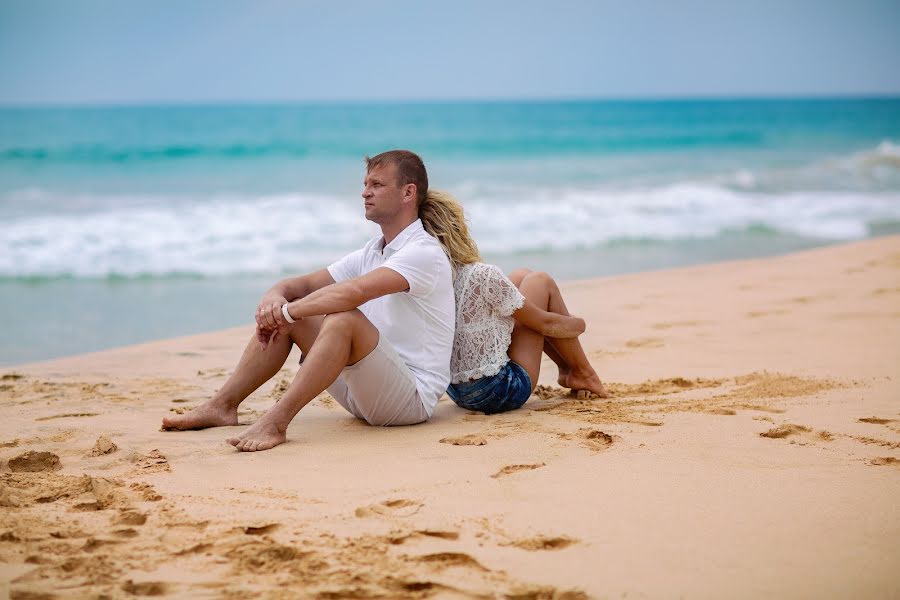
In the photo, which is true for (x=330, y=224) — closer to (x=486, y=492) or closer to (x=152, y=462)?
(x=152, y=462)

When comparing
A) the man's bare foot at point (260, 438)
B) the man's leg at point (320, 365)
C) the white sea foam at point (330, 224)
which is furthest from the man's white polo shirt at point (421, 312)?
the white sea foam at point (330, 224)

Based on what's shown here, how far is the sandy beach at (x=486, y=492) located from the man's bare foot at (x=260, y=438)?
6cm

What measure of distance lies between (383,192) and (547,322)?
3.40 ft

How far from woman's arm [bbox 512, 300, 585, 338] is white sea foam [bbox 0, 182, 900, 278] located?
641 centimetres

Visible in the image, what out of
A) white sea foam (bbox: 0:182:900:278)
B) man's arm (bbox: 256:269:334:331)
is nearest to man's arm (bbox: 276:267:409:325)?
man's arm (bbox: 256:269:334:331)

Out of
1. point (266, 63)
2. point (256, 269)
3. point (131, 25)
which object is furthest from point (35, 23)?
point (256, 269)

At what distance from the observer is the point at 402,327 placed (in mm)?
4039

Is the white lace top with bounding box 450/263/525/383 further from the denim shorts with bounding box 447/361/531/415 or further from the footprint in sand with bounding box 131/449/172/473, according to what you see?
the footprint in sand with bounding box 131/449/172/473

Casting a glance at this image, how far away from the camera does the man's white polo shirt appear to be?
153 inches

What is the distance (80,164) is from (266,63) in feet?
91.8

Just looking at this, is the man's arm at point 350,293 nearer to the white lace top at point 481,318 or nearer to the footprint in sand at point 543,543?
the white lace top at point 481,318

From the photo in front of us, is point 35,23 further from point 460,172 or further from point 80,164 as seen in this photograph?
point 460,172

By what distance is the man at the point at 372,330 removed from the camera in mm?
3732

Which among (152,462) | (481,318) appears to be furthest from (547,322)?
(152,462)
